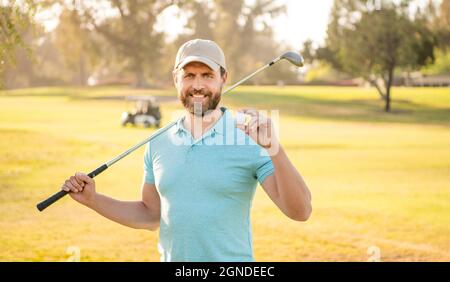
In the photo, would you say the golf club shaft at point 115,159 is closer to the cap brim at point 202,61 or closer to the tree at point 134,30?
the cap brim at point 202,61

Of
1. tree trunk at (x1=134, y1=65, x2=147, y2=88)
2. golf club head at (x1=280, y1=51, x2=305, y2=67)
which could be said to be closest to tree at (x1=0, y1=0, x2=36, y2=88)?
golf club head at (x1=280, y1=51, x2=305, y2=67)

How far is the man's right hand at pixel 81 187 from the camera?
10.2 ft

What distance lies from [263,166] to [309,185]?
11506 millimetres

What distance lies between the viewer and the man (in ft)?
9.20

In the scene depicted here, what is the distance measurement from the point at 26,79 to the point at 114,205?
66826 millimetres

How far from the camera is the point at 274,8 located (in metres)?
68.1

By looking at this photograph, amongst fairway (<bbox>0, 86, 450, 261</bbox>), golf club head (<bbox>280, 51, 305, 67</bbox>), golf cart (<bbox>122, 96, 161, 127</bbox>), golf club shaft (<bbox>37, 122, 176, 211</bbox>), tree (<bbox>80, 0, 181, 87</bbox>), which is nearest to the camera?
golf club shaft (<bbox>37, 122, 176, 211</bbox>)

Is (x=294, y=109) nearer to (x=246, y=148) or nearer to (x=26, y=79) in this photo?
(x=26, y=79)

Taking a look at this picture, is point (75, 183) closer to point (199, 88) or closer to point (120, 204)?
point (120, 204)

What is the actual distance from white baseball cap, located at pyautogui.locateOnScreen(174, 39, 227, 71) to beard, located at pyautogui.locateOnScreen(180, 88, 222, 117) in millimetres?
95

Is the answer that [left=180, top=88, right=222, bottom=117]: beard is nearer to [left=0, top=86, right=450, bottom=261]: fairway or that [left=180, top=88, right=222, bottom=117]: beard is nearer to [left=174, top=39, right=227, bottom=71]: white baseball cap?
[left=174, top=39, right=227, bottom=71]: white baseball cap

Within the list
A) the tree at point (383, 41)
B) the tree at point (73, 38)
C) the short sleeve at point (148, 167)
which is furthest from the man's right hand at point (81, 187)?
the tree at point (73, 38)

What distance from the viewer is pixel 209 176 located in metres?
2.84
